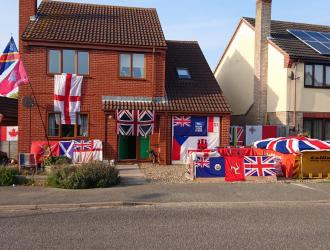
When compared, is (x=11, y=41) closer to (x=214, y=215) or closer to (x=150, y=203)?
(x=150, y=203)

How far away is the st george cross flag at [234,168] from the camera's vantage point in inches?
545

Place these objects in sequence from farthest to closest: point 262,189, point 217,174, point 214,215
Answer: point 217,174 < point 262,189 < point 214,215

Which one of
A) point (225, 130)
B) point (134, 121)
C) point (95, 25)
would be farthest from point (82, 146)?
point (225, 130)

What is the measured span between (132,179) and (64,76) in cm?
659

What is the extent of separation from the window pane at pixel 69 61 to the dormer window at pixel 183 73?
18.1 feet

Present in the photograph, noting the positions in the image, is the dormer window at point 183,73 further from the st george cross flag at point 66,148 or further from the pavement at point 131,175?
the st george cross flag at point 66,148

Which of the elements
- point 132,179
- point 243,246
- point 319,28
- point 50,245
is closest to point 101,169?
point 132,179

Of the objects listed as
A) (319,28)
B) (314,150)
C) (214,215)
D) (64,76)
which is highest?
(319,28)

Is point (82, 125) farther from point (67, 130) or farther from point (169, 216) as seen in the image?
point (169, 216)

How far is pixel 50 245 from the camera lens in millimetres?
6574

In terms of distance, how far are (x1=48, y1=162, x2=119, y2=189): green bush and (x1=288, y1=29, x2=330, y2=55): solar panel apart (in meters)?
13.6

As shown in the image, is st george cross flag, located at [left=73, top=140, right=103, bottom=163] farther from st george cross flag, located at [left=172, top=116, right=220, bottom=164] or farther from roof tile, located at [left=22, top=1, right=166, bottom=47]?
roof tile, located at [left=22, top=1, right=166, bottom=47]

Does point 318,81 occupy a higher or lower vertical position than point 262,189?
higher

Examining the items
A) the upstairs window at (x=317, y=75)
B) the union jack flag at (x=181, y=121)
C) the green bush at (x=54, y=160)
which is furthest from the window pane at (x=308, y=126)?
the green bush at (x=54, y=160)
